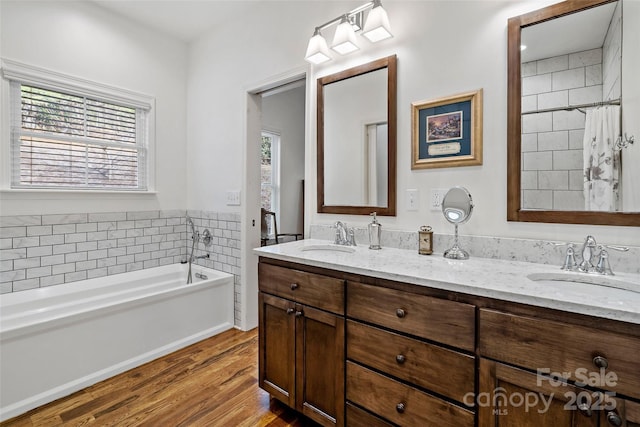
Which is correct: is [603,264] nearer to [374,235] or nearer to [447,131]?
[447,131]

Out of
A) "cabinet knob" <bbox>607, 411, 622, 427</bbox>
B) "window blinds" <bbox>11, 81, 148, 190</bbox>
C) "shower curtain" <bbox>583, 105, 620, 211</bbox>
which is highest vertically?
"window blinds" <bbox>11, 81, 148, 190</bbox>

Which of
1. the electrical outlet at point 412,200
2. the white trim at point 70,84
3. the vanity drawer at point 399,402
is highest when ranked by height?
the white trim at point 70,84

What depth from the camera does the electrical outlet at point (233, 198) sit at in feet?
9.42

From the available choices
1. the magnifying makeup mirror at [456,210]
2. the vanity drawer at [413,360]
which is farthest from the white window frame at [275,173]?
the vanity drawer at [413,360]

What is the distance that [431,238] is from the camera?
5.45ft

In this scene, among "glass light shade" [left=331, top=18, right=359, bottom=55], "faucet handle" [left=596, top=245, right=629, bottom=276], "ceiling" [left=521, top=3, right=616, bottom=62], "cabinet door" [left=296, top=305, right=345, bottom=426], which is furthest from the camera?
"glass light shade" [left=331, top=18, right=359, bottom=55]

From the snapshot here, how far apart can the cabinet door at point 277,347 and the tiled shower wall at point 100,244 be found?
3.87 ft

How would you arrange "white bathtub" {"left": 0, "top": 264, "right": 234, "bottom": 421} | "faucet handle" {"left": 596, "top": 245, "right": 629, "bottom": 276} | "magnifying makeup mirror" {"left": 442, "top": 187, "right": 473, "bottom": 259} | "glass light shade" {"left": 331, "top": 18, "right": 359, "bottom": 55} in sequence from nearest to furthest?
"faucet handle" {"left": 596, "top": 245, "right": 629, "bottom": 276}
"magnifying makeup mirror" {"left": 442, "top": 187, "right": 473, "bottom": 259}
"white bathtub" {"left": 0, "top": 264, "right": 234, "bottom": 421}
"glass light shade" {"left": 331, "top": 18, "right": 359, "bottom": 55}

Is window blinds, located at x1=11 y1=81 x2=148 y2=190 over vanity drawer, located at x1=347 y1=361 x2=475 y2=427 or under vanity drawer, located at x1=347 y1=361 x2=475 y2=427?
over

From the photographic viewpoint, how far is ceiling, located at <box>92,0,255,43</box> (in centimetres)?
269

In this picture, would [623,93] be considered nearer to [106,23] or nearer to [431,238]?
[431,238]

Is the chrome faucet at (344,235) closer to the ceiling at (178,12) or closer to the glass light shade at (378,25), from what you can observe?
the glass light shade at (378,25)

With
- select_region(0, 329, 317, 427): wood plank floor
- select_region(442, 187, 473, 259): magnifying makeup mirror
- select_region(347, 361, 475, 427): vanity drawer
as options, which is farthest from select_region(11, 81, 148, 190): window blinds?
select_region(442, 187, 473, 259): magnifying makeup mirror

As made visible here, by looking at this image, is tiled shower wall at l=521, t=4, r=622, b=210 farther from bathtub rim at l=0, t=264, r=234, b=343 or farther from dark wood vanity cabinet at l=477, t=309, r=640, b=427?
bathtub rim at l=0, t=264, r=234, b=343
